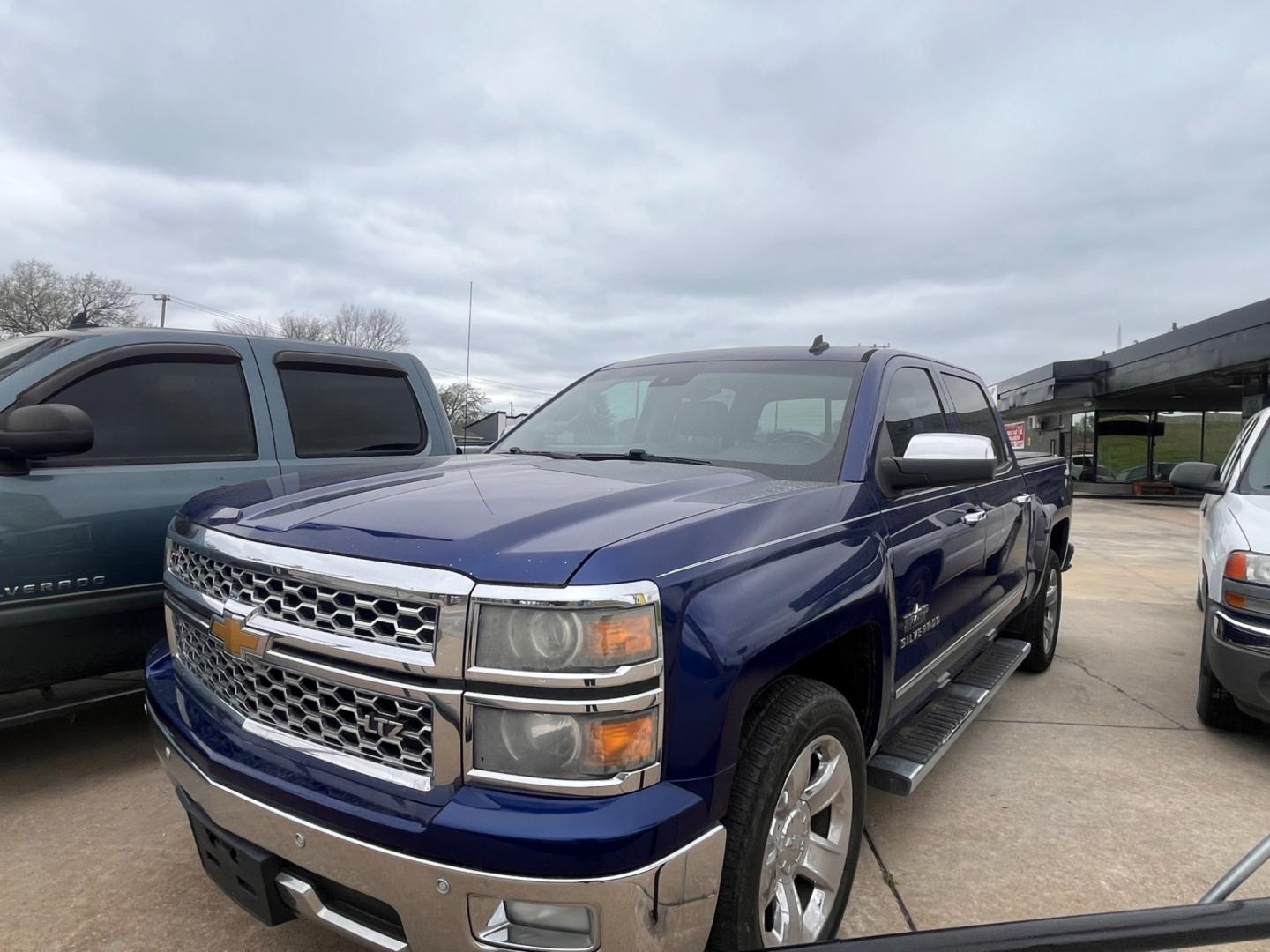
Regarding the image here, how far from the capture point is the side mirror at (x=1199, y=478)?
5000 millimetres

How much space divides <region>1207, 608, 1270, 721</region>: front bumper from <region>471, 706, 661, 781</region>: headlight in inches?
135

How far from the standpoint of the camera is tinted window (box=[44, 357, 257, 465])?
139 inches

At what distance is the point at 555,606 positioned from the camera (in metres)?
1.58

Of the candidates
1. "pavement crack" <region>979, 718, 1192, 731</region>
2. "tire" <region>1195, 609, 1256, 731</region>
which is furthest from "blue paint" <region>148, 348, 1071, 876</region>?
"tire" <region>1195, 609, 1256, 731</region>

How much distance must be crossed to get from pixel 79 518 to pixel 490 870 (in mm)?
2686

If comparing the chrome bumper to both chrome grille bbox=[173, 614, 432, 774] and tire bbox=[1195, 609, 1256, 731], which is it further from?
tire bbox=[1195, 609, 1256, 731]

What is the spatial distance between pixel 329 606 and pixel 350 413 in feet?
9.79

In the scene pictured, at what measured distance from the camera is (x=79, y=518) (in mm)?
3262

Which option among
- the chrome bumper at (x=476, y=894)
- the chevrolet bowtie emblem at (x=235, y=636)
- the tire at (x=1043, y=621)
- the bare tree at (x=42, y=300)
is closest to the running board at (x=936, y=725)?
the tire at (x=1043, y=621)

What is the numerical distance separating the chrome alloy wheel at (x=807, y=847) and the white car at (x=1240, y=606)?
8.40 feet

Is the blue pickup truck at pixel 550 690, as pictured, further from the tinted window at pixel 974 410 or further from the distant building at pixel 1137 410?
the distant building at pixel 1137 410

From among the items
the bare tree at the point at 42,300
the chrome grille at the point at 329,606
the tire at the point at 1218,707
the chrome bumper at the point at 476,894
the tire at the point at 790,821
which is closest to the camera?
the chrome bumper at the point at 476,894

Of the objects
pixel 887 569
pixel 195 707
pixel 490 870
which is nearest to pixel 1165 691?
pixel 887 569

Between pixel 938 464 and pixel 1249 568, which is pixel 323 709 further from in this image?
pixel 1249 568
